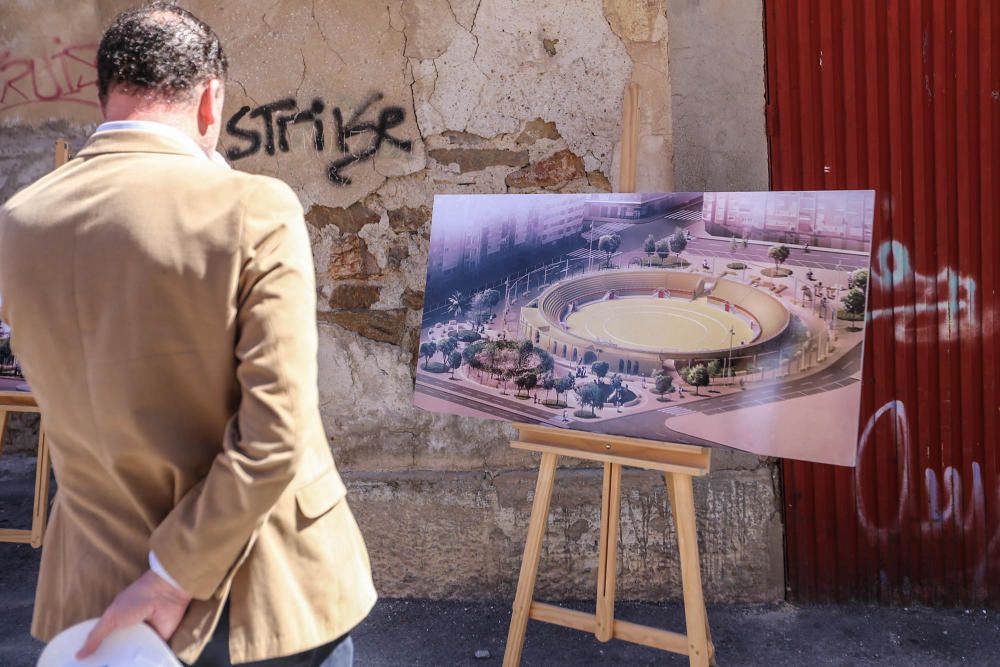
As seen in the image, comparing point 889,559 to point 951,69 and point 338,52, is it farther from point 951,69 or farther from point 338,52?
point 338,52

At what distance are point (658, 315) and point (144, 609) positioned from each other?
162 cm

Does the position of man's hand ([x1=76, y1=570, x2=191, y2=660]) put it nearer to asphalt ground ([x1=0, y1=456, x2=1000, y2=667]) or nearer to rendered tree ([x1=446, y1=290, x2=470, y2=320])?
rendered tree ([x1=446, y1=290, x2=470, y2=320])

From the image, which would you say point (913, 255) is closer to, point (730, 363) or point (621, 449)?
point (730, 363)

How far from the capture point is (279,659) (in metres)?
1.41

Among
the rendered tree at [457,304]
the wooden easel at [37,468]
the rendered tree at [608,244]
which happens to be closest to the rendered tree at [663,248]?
the rendered tree at [608,244]

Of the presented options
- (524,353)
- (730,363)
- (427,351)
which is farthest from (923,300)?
(427,351)

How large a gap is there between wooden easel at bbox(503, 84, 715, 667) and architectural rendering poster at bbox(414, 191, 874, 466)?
0.06 m

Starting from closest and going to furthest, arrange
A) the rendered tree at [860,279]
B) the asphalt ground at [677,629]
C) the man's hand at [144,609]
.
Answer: the man's hand at [144,609], the rendered tree at [860,279], the asphalt ground at [677,629]

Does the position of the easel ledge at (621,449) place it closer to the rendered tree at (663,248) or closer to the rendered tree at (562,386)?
the rendered tree at (562,386)

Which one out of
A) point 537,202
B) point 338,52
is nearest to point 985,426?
point 537,202

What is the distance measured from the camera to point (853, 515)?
3.39 m

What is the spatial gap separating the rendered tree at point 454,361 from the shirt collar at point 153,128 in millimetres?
1449

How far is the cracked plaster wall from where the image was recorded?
11.0 ft

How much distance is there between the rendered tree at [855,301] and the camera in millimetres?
2316
